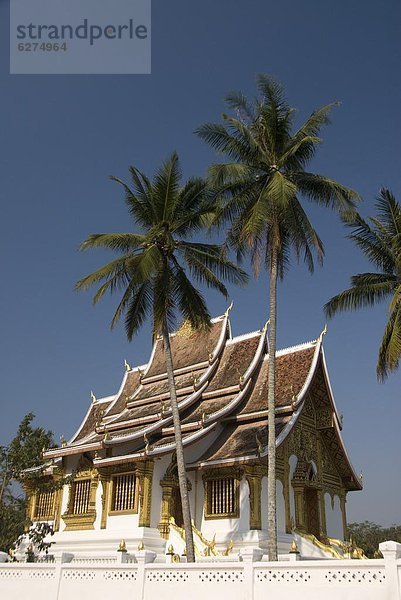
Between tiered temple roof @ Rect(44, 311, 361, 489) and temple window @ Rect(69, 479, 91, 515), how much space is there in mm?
1543

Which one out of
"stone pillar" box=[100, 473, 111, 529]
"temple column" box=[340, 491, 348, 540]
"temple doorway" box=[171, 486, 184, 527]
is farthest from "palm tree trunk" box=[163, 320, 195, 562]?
"temple column" box=[340, 491, 348, 540]

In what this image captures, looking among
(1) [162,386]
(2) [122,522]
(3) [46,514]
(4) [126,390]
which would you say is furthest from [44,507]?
(1) [162,386]

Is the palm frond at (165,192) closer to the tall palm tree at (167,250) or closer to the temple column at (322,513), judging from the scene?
the tall palm tree at (167,250)

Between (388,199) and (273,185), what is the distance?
4.75 metres

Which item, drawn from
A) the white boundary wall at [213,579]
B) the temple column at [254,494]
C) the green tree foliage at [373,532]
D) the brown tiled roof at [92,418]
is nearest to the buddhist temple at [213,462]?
the temple column at [254,494]

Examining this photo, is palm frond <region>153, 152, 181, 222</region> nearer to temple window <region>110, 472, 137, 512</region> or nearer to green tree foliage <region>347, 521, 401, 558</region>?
temple window <region>110, 472, 137, 512</region>

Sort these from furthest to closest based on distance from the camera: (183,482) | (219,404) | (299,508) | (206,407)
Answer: (206,407) < (219,404) < (299,508) < (183,482)

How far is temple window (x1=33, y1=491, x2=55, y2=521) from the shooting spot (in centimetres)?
2464

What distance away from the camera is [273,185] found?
1459cm

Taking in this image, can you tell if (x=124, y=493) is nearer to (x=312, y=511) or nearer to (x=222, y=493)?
(x=222, y=493)

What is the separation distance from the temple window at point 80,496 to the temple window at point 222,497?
501 centimetres

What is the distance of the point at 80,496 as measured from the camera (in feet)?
75.4

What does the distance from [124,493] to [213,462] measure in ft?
11.5

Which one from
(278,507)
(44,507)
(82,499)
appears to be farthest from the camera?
(44,507)
